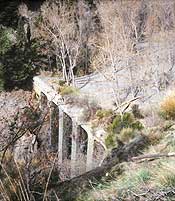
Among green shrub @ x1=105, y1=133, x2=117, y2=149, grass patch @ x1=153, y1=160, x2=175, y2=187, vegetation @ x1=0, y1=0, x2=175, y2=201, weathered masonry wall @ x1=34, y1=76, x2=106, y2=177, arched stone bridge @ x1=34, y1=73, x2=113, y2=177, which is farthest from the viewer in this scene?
weathered masonry wall @ x1=34, y1=76, x2=106, y2=177

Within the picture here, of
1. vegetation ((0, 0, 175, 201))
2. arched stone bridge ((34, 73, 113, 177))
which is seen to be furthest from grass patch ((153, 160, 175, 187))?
arched stone bridge ((34, 73, 113, 177))

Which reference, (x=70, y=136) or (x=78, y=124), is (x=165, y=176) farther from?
(x=70, y=136)

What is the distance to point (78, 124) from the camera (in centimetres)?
1933

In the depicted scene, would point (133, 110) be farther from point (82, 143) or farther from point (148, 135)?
point (148, 135)

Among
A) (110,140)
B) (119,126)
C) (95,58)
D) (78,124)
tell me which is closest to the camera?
(110,140)

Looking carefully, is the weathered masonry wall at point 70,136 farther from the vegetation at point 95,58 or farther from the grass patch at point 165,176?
the grass patch at point 165,176

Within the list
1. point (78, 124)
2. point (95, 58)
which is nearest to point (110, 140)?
point (78, 124)

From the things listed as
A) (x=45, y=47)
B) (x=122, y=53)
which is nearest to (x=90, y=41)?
(x=45, y=47)

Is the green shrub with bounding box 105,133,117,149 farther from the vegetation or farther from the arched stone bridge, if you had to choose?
the arched stone bridge

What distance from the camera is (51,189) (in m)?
4.68

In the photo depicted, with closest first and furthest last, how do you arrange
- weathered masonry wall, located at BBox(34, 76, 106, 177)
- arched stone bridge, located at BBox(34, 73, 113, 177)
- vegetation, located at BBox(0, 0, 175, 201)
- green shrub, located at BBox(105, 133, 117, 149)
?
green shrub, located at BBox(105, 133, 117, 149) → vegetation, located at BBox(0, 0, 175, 201) → arched stone bridge, located at BBox(34, 73, 113, 177) → weathered masonry wall, located at BBox(34, 76, 106, 177)

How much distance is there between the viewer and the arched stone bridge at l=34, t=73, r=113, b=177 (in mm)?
17531

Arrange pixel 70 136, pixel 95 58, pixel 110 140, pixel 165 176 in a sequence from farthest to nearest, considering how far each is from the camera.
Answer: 1. pixel 95 58
2. pixel 70 136
3. pixel 110 140
4. pixel 165 176

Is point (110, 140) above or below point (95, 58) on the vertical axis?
below
